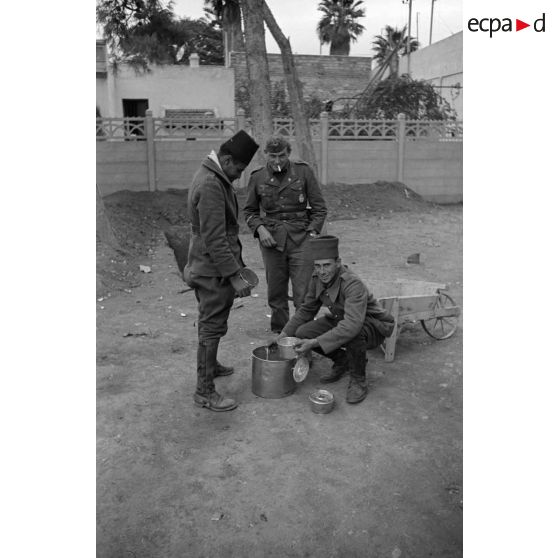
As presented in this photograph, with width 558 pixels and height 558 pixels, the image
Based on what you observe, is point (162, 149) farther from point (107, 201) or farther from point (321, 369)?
point (321, 369)

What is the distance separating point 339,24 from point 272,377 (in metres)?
39.8

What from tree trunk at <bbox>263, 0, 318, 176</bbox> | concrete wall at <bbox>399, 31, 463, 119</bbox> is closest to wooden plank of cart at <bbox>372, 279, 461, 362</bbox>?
tree trunk at <bbox>263, 0, 318, 176</bbox>

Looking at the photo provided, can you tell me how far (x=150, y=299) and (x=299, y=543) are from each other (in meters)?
4.92

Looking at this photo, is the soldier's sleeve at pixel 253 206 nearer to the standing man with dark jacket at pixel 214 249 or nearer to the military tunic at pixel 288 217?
the military tunic at pixel 288 217

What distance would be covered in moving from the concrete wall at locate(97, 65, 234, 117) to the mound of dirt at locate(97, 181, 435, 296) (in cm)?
912

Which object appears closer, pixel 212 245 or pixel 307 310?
pixel 212 245

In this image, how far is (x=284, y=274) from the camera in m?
5.52

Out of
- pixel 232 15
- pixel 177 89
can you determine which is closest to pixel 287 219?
pixel 177 89

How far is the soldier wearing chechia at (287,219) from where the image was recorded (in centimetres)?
534

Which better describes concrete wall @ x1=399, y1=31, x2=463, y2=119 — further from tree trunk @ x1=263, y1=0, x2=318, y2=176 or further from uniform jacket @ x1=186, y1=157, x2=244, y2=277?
uniform jacket @ x1=186, y1=157, x2=244, y2=277

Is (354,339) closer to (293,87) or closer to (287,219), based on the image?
Answer: (287,219)

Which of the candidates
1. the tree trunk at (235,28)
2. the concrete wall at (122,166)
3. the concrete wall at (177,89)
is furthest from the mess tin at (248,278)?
the tree trunk at (235,28)

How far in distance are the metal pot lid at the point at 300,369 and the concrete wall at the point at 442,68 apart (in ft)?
51.5

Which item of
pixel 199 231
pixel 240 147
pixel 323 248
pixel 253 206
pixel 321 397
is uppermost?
pixel 240 147
